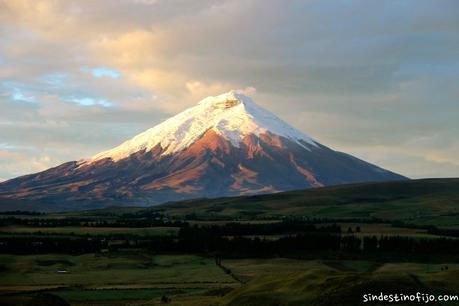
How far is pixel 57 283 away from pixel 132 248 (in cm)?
6476

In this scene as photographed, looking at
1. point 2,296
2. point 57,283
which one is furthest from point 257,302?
point 57,283

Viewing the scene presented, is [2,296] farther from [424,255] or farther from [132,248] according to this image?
[424,255]

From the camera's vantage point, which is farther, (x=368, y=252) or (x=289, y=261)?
(x=368, y=252)

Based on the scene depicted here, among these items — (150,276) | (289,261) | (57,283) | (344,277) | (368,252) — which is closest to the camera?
(344,277)

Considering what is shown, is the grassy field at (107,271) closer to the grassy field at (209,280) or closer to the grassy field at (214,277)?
the grassy field at (209,280)

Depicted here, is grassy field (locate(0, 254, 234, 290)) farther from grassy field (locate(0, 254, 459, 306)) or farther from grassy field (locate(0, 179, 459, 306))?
grassy field (locate(0, 179, 459, 306))

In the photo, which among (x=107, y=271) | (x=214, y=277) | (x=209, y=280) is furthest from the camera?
(x=107, y=271)

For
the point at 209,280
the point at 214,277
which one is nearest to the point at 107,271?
the point at 214,277

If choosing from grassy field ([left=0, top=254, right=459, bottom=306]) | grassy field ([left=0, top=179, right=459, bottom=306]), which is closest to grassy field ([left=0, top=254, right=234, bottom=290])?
grassy field ([left=0, top=254, right=459, bottom=306])

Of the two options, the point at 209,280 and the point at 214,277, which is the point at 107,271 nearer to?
the point at 214,277

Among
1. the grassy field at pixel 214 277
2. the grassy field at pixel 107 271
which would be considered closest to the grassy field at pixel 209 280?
the grassy field at pixel 107 271

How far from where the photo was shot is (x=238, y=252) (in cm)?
18288

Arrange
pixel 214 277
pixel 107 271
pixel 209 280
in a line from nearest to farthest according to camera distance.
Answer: pixel 209 280 → pixel 214 277 → pixel 107 271

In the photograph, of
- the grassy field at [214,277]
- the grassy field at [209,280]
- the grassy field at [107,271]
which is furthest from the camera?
the grassy field at [107,271]
